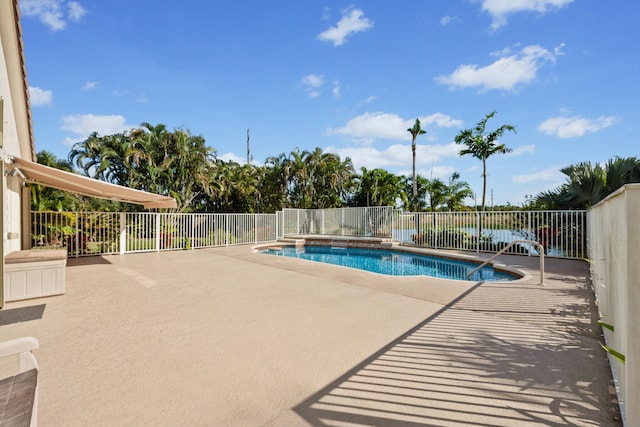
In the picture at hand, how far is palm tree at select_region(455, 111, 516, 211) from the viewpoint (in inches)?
534

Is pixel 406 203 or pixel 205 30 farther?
pixel 406 203

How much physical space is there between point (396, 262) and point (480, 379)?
9.45m

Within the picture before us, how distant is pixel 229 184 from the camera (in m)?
19.5

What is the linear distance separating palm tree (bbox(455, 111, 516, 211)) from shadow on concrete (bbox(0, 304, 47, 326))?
1590 cm

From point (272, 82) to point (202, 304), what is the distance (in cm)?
1328

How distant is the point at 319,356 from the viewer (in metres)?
2.86

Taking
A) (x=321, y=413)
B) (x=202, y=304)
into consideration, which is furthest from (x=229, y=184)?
(x=321, y=413)

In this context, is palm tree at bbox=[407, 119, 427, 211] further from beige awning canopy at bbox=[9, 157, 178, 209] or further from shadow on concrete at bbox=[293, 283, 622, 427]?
shadow on concrete at bbox=[293, 283, 622, 427]

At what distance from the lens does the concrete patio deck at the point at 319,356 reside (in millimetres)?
2037

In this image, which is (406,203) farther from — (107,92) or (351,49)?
(107,92)

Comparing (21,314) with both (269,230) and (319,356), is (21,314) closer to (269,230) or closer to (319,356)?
(319,356)

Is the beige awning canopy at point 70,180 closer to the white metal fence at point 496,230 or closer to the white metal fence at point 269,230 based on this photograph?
the white metal fence at point 269,230

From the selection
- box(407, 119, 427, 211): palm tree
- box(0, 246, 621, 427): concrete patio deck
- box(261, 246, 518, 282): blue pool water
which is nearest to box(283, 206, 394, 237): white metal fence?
box(261, 246, 518, 282): blue pool water

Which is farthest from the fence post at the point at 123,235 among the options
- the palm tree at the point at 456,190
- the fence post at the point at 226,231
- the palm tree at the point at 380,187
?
the palm tree at the point at 456,190
